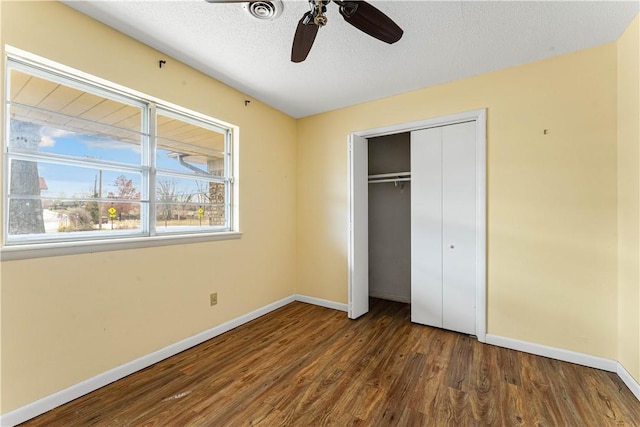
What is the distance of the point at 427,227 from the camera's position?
296cm

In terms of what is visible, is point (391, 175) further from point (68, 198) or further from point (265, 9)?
point (68, 198)

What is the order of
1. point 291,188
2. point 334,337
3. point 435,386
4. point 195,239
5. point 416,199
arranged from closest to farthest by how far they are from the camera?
1. point 435,386
2. point 195,239
3. point 334,337
4. point 416,199
5. point 291,188

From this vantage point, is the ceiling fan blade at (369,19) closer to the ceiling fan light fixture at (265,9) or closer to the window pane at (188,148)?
the ceiling fan light fixture at (265,9)

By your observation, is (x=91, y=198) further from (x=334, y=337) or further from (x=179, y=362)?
(x=334, y=337)

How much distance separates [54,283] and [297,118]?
3136mm

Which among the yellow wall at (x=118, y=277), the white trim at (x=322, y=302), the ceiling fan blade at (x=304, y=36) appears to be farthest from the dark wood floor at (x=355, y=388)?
the ceiling fan blade at (x=304, y=36)

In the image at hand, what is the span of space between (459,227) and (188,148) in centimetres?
287

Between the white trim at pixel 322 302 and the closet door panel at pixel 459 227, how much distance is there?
121 cm

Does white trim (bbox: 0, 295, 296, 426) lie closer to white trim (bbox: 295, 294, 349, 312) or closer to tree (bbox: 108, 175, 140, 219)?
white trim (bbox: 295, 294, 349, 312)

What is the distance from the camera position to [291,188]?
3811mm

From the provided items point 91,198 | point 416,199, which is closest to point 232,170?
point 91,198

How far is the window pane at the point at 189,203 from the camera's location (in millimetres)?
2438

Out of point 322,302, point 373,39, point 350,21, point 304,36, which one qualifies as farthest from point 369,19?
point 322,302

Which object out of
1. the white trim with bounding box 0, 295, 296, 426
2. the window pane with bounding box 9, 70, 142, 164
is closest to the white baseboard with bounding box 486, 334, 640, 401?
the white trim with bounding box 0, 295, 296, 426
